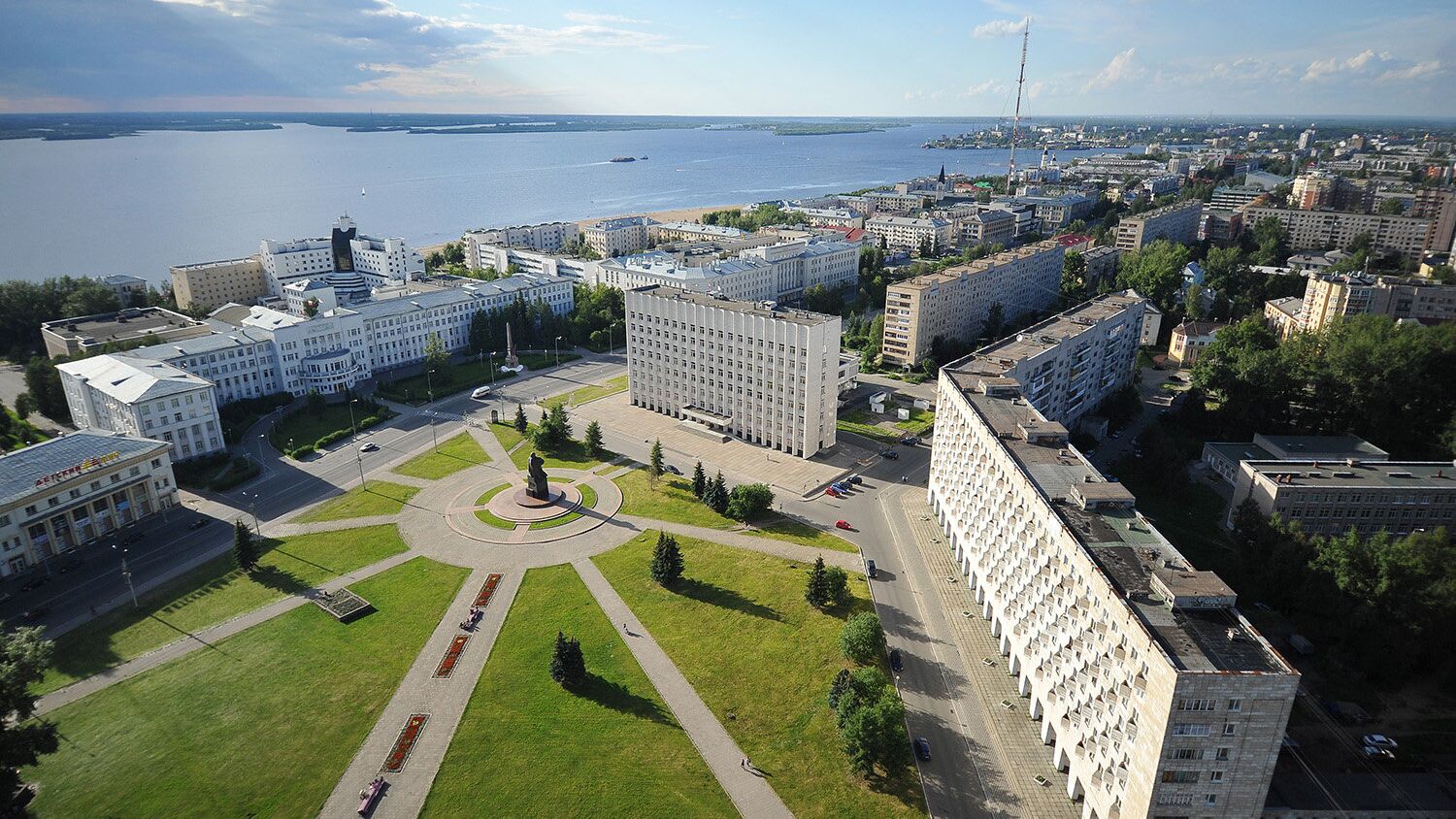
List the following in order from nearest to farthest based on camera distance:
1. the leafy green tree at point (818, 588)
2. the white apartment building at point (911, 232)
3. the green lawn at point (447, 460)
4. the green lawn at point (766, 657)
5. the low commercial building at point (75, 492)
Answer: the green lawn at point (766, 657), the leafy green tree at point (818, 588), the low commercial building at point (75, 492), the green lawn at point (447, 460), the white apartment building at point (911, 232)

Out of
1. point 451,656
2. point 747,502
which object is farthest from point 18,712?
point 747,502

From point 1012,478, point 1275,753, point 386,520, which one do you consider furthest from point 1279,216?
point 386,520

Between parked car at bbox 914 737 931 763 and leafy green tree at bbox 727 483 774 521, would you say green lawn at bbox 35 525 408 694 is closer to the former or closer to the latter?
leafy green tree at bbox 727 483 774 521

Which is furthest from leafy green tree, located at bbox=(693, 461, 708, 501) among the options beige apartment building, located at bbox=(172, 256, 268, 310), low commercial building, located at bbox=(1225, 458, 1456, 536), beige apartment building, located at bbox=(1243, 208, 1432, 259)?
beige apartment building, located at bbox=(1243, 208, 1432, 259)

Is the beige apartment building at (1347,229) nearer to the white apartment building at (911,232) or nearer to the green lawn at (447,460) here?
the white apartment building at (911,232)

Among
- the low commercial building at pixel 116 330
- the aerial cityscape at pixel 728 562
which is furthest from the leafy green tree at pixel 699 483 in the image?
the low commercial building at pixel 116 330

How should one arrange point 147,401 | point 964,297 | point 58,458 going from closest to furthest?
1. point 58,458
2. point 147,401
3. point 964,297

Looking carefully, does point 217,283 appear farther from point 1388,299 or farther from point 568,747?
point 1388,299
